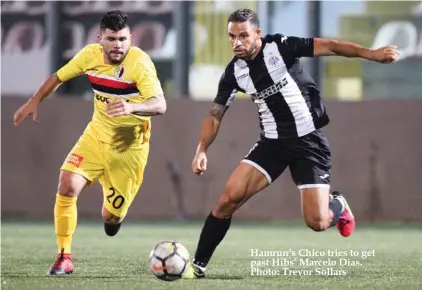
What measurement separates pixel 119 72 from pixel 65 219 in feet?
4.04

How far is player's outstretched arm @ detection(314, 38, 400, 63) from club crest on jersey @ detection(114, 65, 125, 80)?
5.13 ft

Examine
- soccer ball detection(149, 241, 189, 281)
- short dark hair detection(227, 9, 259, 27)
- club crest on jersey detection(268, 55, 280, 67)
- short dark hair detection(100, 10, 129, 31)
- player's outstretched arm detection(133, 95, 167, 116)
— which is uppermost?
short dark hair detection(227, 9, 259, 27)

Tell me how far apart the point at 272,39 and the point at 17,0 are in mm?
10975

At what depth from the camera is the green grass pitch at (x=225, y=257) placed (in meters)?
7.84

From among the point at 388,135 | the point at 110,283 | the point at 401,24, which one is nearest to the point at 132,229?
the point at 388,135

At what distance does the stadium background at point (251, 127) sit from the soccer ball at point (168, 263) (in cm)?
Result: 786

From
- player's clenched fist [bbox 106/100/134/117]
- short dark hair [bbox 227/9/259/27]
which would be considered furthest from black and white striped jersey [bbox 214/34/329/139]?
player's clenched fist [bbox 106/100/134/117]

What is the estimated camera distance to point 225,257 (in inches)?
400

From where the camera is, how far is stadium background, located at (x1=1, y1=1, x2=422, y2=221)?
1555 centimetres

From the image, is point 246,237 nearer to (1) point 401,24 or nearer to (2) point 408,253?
(2) point 408,253

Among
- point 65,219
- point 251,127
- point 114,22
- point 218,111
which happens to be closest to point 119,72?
point 114,22

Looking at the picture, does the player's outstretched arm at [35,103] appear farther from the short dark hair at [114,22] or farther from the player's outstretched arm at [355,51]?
the player's outstretched arm at [355,51]

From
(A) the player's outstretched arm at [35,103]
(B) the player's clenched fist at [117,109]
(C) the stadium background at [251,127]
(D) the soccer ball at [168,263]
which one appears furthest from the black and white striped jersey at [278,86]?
(C) the stadium background at [251,127]

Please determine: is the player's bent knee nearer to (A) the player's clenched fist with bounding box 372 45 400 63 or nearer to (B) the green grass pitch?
(B) the green grass pitch
